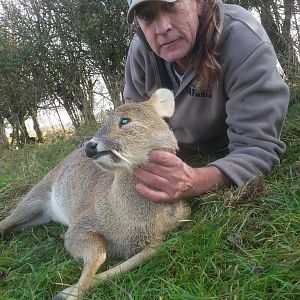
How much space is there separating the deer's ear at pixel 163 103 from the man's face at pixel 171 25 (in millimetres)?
405

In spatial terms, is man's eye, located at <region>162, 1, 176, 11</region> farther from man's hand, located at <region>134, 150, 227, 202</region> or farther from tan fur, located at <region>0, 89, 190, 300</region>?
man's hand, located at <region>134, 150, 227, 202</region>

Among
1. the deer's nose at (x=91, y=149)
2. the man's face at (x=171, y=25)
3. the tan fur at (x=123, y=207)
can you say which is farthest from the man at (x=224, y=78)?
the deer's nose at (x=91, y=149)

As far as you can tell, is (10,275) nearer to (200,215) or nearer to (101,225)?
Answer: (101,225)

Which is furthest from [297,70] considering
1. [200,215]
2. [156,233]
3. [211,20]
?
[156,233]

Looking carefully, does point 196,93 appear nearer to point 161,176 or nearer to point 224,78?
point 224,78

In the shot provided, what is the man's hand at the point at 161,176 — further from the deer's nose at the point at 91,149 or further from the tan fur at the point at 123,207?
the deer's nose at the point at 91,149

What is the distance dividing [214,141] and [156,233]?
1.46m

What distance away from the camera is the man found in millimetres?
3322

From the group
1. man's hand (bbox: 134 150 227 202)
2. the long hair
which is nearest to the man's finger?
man's hand (bbox: 134 150 227 202)

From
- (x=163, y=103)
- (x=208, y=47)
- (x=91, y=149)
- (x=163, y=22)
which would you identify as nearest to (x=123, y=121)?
(x=91, y=149)

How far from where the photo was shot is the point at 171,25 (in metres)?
3.45

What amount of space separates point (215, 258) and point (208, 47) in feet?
5.32

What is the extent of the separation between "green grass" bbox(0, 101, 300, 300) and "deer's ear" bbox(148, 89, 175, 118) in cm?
63

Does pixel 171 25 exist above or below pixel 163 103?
above
